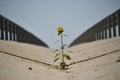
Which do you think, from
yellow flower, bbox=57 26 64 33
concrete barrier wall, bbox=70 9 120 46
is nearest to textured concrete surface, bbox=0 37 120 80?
yellow flower, bbox=57 26 64 33

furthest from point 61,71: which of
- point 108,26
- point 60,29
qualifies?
point 108,26

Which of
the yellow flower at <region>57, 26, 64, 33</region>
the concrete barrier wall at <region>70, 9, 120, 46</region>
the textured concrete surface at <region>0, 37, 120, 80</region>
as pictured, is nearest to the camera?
the textured concrete surface at <region>0, 37, 120, 80</region>

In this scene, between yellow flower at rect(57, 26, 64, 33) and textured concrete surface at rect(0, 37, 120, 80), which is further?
yellow flower at rect(57, 26, 64, 33)

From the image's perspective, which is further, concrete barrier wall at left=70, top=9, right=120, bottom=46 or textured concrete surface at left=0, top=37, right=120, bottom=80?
concrete barrier wall at left=70, top=9, right=120, bottom=46

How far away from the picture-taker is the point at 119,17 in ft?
30.3

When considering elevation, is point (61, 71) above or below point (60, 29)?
below

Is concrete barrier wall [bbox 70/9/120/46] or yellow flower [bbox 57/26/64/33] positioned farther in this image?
concrete barrier wall [bbox 70/9/120/46]

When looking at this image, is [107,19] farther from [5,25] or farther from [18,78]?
[18,78]

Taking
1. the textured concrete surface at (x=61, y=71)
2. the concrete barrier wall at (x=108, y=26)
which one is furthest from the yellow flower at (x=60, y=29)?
the concrete barrier wall at (x=108, y=26)

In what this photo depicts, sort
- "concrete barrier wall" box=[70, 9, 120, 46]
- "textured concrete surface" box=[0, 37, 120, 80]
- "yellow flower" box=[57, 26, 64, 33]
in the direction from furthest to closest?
"concrete barrier wall" box=[70, 9, 120, 46] < "yellow flower" box=[57, 26, 64, 33] < "textured concrete surface" box=[0, 37, 120, 80]

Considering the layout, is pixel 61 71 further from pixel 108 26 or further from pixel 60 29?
pixel 108 26

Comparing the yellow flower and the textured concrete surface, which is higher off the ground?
the yellow flower

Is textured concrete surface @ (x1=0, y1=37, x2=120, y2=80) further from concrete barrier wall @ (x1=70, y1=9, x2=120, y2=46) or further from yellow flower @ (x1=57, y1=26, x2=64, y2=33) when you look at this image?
concrete barrier wall @ (x1=70, y1=9, x2=120, y2=46)

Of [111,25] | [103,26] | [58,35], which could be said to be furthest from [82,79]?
[103,26]
